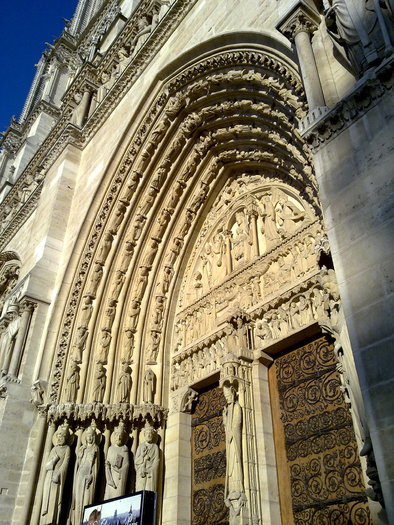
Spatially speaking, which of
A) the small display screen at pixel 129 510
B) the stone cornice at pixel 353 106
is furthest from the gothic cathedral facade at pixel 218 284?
the small display screen at pixel 129 510

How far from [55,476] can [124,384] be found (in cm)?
164

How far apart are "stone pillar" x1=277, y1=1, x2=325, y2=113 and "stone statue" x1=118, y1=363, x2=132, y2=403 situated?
204 inches

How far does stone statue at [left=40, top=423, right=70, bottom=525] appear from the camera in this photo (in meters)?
6.31

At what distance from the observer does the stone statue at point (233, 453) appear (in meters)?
5.48

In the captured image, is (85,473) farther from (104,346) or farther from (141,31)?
(141,31)

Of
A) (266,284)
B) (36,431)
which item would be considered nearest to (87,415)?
(36,431)

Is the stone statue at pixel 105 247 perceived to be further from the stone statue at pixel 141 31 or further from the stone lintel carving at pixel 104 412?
the stone statue at pixel 141 31

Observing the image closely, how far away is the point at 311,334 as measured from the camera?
19.6ft

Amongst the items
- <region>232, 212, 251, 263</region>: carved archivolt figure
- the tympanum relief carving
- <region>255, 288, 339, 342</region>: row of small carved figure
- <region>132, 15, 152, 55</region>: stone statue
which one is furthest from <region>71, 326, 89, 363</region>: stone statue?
<region>132, 15, 152, 55</region>: stone statue

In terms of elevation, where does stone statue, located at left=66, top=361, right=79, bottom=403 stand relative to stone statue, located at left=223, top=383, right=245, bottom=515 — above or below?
above

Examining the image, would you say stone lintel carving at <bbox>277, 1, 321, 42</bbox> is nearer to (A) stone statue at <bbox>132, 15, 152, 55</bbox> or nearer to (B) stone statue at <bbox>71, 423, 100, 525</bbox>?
(B) stone statue at <bbox>71, 423, 100, 525</bbox>

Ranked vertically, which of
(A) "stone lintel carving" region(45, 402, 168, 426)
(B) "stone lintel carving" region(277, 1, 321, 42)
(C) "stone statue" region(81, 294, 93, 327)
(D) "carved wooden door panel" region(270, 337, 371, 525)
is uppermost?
Answer: (B) "stone lintel carving" region(277, 1, 321, 42)

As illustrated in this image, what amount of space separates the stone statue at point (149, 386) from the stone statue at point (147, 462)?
483 millimetres

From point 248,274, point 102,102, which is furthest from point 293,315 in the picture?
point 102,102
